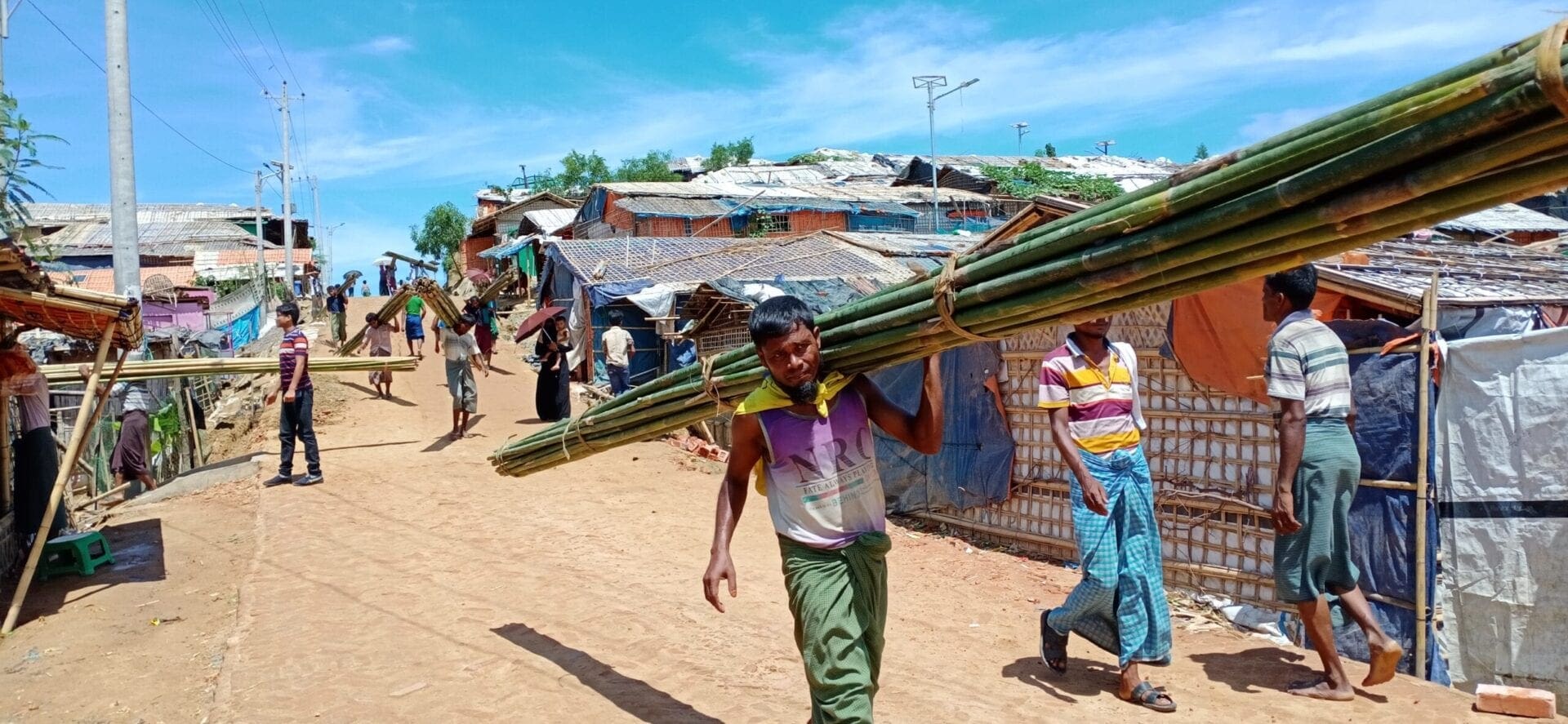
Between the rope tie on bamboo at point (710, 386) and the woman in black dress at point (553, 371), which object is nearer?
the rope tie on bamboo at point (710, 386)

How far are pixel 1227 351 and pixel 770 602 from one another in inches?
127

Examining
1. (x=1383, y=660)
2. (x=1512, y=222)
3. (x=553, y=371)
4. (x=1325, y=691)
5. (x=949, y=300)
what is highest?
(x=1512, y=222)

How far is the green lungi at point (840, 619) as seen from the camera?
9.85 feet

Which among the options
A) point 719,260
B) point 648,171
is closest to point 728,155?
point 648,171

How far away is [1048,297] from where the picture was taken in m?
2.32

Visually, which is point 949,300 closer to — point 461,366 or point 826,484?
point 826,484

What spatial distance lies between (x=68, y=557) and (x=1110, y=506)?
7.04m

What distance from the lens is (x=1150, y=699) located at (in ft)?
13.3

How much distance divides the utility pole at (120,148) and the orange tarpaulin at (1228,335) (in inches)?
381

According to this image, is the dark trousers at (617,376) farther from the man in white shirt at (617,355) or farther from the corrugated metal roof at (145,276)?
the corrugated metal roof at (145,276)

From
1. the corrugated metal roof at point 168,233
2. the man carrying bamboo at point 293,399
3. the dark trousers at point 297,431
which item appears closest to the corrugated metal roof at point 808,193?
the corrugated metal roof at point 168,233

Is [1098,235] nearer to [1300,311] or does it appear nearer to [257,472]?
[1300,311]

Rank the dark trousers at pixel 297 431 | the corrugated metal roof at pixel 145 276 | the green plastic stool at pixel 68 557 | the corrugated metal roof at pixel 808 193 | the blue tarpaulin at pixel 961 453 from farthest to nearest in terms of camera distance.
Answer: the corrugated metal roof at pixel 808 193
the corrugated metal roof at pixel 145 276
the dark trousers at pixel 297 431
the blue tarpaulin at pixel 961 453
the green plastic stool at pixel 68 557

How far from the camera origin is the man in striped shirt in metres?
4.11
